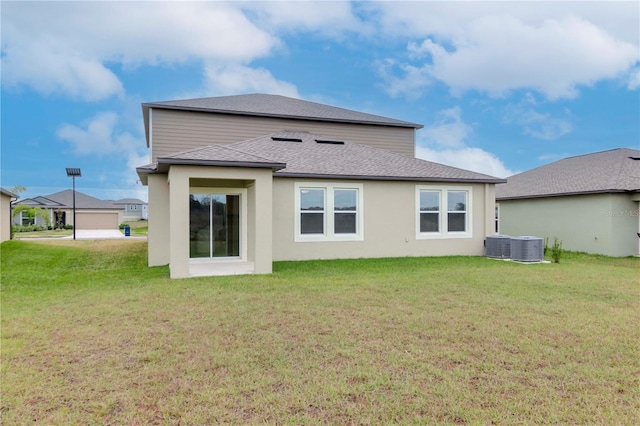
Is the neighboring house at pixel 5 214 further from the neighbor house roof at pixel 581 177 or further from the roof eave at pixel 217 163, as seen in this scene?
the neighbor house roof at pixel 581 177

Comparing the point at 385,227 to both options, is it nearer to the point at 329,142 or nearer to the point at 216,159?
the point at 329,142

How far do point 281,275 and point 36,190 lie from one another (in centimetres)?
5170

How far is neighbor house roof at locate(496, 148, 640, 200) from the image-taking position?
1666cm

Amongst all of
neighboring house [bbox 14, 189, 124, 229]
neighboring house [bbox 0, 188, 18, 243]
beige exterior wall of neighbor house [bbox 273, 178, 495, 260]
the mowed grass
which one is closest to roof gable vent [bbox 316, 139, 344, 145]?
beige exterior wall of neighbor house [bbox 273, 178, 495, 260]

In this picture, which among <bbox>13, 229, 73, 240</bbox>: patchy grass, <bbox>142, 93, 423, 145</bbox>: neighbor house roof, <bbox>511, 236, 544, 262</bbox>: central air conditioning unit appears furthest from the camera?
<bbox>13, 229, 73, 240</bbox>: patchy grass

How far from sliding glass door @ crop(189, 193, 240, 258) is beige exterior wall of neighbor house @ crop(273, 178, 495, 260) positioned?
1390 millimetres

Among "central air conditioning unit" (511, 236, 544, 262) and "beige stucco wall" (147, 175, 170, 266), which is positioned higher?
"beige stucco wall" (147, 175, 170, 266)

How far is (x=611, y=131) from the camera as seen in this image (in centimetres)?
2938

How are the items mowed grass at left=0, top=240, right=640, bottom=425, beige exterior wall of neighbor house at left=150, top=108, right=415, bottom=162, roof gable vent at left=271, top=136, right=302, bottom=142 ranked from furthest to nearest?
roof gable vent at left=271, top=136, right=302, bottom=142 < beige exterior wall of neighbor house at left=150, top=108, right=415, bottom=162 < mowed grass at left=0, top=240, right=640, bottom=425

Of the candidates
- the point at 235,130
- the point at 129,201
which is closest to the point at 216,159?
the point at 235,130

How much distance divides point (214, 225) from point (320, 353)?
8.91m

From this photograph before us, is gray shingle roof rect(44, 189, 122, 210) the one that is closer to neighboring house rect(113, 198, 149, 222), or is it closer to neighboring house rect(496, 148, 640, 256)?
neighboring house rect(113, 198, 149, 222)

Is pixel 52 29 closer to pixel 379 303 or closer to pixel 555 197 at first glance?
pixel 379 303

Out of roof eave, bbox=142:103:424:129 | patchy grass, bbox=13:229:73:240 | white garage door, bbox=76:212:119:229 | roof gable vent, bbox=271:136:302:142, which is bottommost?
patchy grass, bbox=13:229:73:240
